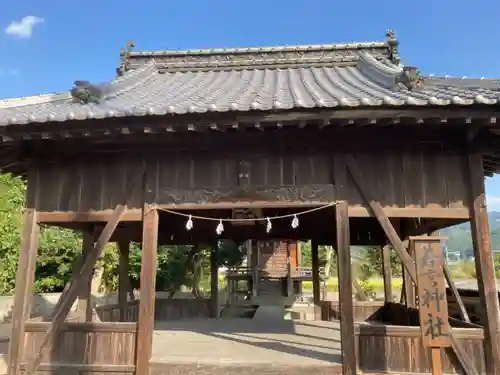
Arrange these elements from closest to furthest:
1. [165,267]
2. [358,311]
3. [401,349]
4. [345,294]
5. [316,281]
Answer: [401,349]
[345,294]
[358,311]
[316,281]
[165,267]

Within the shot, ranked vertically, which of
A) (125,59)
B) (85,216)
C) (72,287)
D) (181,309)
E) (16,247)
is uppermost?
(125,59)

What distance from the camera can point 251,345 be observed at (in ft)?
26.5

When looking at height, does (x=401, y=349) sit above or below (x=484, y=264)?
below

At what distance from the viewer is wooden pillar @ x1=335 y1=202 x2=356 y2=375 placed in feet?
19.3

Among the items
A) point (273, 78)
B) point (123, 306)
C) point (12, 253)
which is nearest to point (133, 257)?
point (12, 253)

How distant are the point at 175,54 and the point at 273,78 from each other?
139 inches

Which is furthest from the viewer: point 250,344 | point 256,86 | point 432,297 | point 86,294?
point 86,294

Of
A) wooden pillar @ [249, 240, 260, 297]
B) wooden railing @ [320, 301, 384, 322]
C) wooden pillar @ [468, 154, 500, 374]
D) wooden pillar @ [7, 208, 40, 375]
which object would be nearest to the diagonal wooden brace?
wooden pillar @ [7, 208, 40, 375]

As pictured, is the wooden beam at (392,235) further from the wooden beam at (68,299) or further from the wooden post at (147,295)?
the wooden beam at (68,299)

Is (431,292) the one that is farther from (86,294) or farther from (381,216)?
(86,294)

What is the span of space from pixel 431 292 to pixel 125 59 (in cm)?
1011

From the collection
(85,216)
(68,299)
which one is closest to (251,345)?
(68,299)

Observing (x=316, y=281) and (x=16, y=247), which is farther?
(x=16, y=247)

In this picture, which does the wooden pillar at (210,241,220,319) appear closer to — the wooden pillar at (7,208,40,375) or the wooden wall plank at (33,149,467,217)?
the wooden wall plank at (33,149,467,217)
